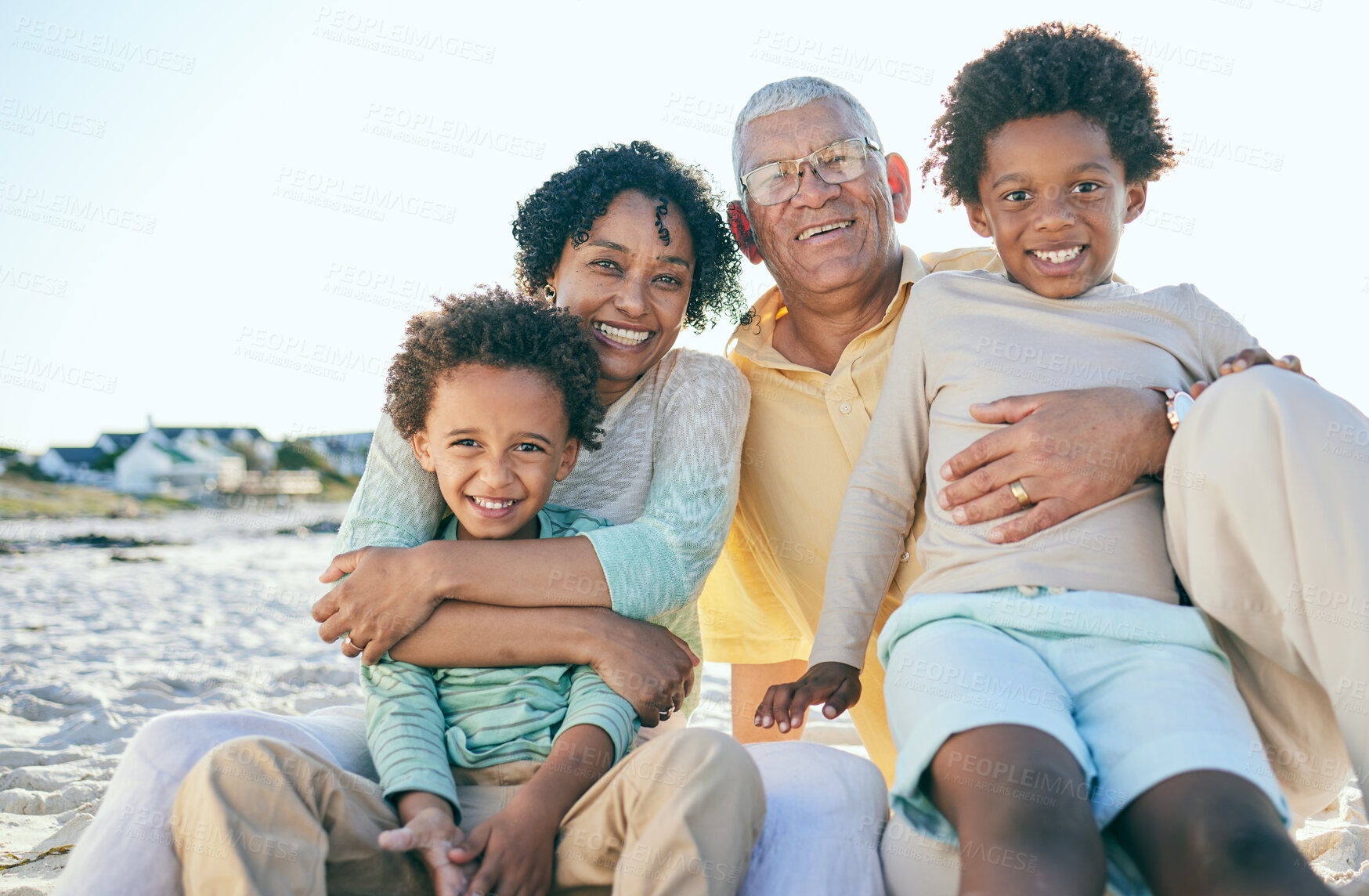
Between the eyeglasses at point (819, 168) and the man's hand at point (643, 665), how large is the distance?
1.59 meters

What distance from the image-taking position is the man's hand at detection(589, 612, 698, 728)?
222 cm

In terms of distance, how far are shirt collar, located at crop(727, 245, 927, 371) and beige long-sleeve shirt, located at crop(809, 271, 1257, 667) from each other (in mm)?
424

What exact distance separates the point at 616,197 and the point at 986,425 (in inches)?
55.0

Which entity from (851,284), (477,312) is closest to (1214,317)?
(851,284)

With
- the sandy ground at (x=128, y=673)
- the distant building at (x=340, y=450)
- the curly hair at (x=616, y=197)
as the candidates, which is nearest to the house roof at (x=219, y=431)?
the distant building at (x=340, y=450)

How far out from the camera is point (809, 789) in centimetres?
208

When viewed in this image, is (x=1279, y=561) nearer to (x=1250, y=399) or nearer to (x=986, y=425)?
(x=1250, y=399)

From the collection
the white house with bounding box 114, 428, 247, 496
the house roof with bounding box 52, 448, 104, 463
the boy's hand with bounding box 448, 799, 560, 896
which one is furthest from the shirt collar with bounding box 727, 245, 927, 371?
the house roof with bounding box 52, 448, 104, 463

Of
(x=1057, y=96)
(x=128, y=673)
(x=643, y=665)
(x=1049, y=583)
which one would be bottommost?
(x=128, y=673)

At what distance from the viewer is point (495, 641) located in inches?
88.1

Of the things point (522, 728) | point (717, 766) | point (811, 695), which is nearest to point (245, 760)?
point (522, 728)

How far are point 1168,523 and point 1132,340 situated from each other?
0.60 metres

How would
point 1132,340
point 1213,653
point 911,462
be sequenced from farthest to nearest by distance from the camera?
point 911,462
point 1132,340
point 1213,653

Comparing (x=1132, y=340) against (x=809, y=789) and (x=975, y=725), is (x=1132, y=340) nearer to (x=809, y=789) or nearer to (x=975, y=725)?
(x=975, y=725)
